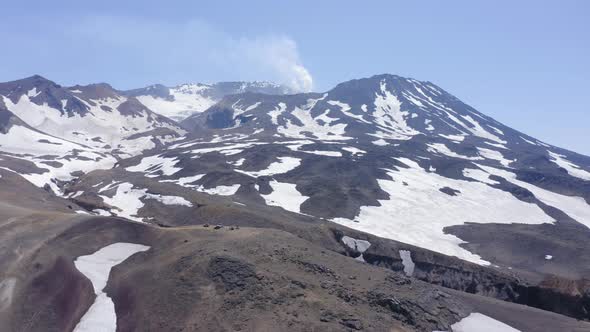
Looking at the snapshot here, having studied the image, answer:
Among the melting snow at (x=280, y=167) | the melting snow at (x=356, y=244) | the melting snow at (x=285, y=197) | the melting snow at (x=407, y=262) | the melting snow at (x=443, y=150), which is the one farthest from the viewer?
the melting snow at (x=443, y=150)

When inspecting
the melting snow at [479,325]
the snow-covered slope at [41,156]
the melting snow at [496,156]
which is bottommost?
the snow-covered slope at [41,156]

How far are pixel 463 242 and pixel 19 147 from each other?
134 m

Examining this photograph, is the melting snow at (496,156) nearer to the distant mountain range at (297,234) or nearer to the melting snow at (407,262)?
the distant mountain range at (297,234)

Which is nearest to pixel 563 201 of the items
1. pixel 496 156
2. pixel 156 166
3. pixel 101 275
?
pixel 496 156

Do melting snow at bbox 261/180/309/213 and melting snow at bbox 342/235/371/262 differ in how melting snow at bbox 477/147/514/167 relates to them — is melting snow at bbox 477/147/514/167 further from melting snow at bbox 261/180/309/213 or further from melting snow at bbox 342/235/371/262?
melting snow at bbox 342/235/371/262

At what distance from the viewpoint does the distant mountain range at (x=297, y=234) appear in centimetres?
3600

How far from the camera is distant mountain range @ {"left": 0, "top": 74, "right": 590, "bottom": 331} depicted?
36.0m

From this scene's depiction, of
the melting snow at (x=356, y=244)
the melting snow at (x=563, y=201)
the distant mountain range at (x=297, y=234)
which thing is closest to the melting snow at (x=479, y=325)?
the distant mountain range at (x=297, y=234)

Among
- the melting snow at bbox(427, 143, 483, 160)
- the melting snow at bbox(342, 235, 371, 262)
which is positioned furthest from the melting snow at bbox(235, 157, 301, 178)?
the melting snow at bbox(427, 143, 483, 160)

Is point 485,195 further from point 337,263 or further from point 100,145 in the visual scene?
point 100,145

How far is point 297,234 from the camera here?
65.8 m

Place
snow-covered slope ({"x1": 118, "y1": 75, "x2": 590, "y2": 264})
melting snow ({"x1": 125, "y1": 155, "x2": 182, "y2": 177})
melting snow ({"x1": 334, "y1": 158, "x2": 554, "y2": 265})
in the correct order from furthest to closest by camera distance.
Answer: melting snow ({"x1": 125, "y1": 155, "x2": 182, "y2": 177}), snow-covered slope ({"x1": 118, "y1": 75, "x2": 590, "y2": 264}), melting snow ({"x1": 334, "y1": 158, "x2": 554, "y2": 265})

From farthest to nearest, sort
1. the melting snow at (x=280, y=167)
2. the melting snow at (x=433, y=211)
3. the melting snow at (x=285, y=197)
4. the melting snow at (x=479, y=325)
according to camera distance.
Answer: the melting snow at (x=280, y=167), the melting snow at (x=285, y=197), the melting snow at (x=433, y=211), the melting snow at (x=479, y=325)

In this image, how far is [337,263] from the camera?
42750mm
